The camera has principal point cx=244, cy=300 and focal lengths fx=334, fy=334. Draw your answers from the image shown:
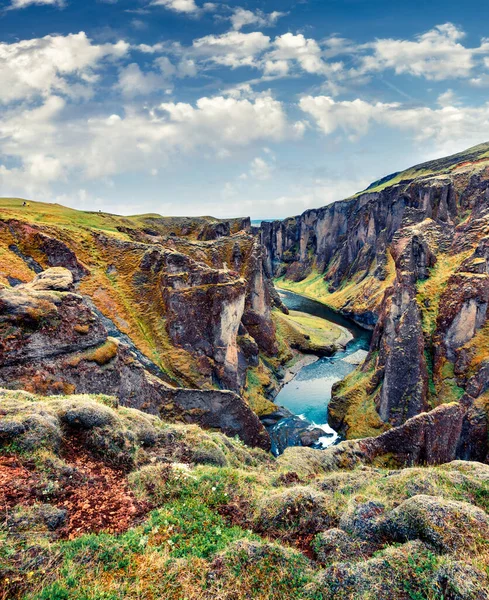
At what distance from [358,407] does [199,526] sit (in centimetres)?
4800

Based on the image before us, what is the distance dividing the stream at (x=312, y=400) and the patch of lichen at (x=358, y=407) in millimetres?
3209

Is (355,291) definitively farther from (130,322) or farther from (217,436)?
(217,436)

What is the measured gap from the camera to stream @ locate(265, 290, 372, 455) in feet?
172

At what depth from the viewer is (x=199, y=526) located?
10367 millimetres

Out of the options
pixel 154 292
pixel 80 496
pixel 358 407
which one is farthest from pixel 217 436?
pixel 154 292

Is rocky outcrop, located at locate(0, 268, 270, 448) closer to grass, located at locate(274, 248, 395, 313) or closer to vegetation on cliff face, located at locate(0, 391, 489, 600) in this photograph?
vegetation on cliff face, located at locate(0, 391, 489, 600)

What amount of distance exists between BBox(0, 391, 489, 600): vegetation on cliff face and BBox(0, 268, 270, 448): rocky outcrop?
1283 centimetres

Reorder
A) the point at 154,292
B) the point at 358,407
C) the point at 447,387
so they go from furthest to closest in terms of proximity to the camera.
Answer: the point at 154,292 < the point at 358,407 < the point at 447,387

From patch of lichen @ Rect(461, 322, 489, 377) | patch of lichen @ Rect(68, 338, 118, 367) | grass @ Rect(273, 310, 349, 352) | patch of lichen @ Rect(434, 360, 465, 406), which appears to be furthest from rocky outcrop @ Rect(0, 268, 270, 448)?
grass @ Rect(273, 310, 349, 352)

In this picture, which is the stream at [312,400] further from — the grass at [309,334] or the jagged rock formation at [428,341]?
the jagged rock formation at [428,341]

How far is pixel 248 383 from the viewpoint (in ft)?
212

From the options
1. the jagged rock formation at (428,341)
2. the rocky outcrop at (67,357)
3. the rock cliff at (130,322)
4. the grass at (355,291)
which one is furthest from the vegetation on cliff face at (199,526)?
the grass at (355,291)

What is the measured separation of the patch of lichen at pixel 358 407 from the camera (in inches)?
1906

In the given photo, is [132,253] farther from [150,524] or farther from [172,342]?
[150,524]
